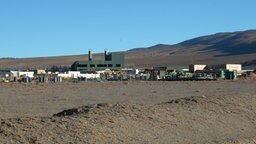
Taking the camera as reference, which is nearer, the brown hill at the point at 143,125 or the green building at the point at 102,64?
the brown hill at the point at 143,125

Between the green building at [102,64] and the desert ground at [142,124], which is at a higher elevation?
the green building at [102,64]

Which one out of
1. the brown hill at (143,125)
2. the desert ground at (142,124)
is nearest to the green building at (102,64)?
the desert ground at (142,124)

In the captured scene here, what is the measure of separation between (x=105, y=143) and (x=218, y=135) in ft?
12.9

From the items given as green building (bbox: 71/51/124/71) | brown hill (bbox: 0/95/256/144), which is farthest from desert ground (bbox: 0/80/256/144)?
green building (bbox: 71/51/124/71)

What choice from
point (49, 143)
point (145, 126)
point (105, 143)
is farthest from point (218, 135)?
point (49, 143)

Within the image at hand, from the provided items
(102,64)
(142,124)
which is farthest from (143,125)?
(102,64)

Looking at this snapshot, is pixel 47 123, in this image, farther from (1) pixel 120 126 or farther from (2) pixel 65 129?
(1) pixel 120 126

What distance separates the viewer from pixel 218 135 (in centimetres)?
1611

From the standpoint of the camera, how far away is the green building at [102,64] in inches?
6747

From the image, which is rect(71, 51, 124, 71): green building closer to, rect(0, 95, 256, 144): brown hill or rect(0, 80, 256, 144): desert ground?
rect(0, 80, 256, 144): desert ground

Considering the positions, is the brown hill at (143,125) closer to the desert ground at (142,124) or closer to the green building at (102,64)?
the desert ground at (142,124)

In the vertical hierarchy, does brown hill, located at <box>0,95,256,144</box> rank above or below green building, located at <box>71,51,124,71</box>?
below

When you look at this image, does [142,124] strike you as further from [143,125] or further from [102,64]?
[102,64]

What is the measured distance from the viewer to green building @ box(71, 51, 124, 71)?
562 ft
